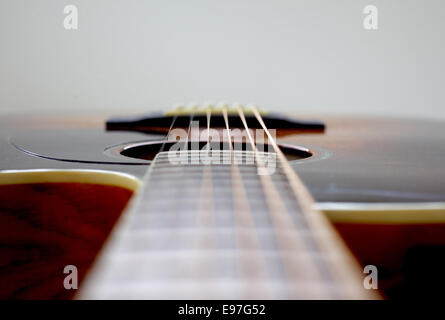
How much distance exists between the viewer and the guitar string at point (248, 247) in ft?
0.82

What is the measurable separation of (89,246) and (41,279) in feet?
0.27

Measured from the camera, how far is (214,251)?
0.30m

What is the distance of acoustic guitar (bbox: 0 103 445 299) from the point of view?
266mm

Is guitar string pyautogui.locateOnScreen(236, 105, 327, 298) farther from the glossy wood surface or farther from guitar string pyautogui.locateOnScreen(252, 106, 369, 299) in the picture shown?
the glossy wood surface

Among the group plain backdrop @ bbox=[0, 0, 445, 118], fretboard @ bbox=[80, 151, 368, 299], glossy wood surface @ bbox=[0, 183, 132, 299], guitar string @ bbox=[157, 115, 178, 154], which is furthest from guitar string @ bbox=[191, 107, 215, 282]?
plain backdrop @ bbox=[0, 0, 445, 118]

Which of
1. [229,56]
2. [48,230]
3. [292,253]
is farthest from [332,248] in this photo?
[229,56]

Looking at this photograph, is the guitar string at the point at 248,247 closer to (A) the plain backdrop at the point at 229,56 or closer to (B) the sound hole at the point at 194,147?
(B) the sound hole at the point at 194,147

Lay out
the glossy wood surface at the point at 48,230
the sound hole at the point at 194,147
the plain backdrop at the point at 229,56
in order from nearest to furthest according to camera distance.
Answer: the glossy wood surface at the point at 48,230
the sound hole at the point at 194,147
the plain backdrop at the point at 229,56

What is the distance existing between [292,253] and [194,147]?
1.50 ft

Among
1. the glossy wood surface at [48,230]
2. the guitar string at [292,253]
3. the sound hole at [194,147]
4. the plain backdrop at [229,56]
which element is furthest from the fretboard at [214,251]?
the plain backdrop at [229,56]

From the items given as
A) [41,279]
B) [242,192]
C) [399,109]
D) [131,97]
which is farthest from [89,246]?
[399,109]

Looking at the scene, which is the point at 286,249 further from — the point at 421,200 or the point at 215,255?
the point at 421,200

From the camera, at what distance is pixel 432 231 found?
0.42 meters

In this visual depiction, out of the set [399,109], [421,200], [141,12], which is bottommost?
[421,200]
